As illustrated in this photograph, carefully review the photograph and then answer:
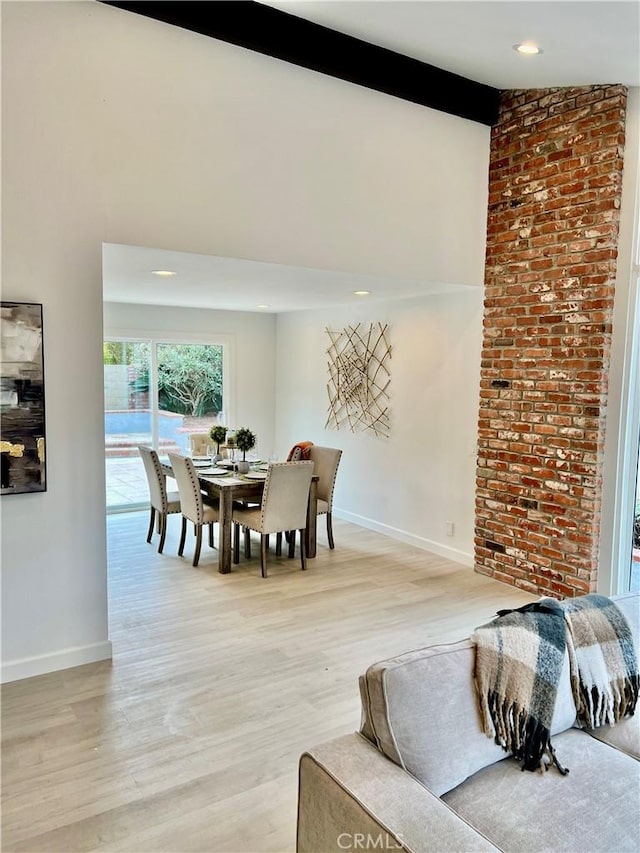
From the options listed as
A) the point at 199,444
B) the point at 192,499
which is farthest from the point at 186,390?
the point at 192,499

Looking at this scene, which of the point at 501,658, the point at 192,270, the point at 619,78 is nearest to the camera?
the point at 501,658

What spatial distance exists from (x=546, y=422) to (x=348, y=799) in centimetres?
352

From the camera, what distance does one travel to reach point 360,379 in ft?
21.4

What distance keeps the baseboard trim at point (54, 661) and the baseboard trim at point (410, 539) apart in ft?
10.1

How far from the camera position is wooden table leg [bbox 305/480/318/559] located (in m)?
5.39

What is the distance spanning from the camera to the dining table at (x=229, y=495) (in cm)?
495

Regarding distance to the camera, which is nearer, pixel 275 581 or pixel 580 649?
pixel 580 649

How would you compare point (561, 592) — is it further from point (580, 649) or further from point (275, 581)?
point (580, 649)

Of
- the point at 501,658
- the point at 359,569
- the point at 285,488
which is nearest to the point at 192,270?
the point at 285,488

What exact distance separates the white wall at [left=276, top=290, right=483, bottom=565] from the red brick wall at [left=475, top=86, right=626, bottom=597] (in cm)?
21

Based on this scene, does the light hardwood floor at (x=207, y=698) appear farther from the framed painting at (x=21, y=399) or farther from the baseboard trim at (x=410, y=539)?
the framed painting at (x=21, y=399)

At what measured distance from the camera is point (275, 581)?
4.83 metres

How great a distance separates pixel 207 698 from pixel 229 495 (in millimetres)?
2073

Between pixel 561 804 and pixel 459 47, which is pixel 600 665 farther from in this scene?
pixel 459 47
